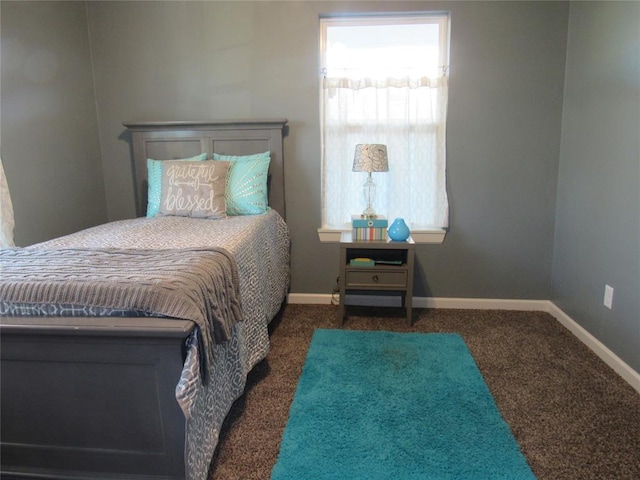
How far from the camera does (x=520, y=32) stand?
8.42ft

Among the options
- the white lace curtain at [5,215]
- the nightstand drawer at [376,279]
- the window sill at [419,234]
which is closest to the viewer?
the white lace curtain at [5,215]

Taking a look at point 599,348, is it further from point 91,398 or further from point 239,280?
point 91,398

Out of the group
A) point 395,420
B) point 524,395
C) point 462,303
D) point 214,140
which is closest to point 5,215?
point 214,140

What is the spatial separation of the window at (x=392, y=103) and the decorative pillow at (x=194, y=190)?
0.80 metres

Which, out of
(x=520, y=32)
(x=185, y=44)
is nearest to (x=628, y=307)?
(x=520, y=32)

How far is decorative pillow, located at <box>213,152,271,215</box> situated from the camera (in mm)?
2545

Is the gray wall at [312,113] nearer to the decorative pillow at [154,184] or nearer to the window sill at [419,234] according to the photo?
the window sill at [419,234]

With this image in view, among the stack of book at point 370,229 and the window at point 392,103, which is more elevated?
the window at point 392,103

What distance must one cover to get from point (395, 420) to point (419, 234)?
4.98 feet

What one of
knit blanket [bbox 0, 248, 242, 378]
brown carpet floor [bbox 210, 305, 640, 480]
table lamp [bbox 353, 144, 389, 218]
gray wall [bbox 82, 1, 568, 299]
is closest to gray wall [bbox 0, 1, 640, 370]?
gray wall [bbox 82, 1, 568, 299]

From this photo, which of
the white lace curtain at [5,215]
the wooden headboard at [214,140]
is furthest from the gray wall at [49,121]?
the wooden headboard at [214,140]

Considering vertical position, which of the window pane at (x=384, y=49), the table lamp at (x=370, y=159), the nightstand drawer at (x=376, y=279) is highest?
the window pane at (x=384, y=49)

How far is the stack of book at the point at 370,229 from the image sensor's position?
2541 mm

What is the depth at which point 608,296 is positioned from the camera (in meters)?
2.13
